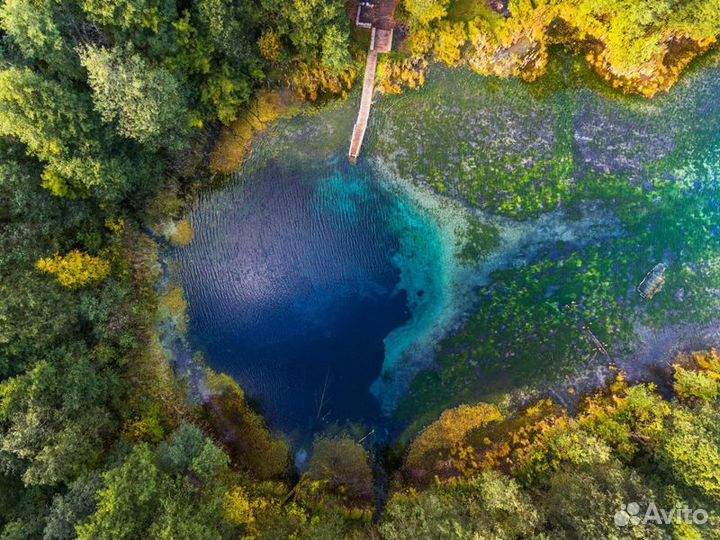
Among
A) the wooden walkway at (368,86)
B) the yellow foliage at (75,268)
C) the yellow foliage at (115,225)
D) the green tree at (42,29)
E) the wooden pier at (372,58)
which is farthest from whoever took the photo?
the wooden walkway at (368,86)

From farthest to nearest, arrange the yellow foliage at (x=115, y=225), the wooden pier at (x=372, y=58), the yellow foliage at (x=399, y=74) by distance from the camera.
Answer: the yellow foliage at (x=399, y=74) < the wooden pier at (x=372, y=58) < the yellow foliage at (x=115, y=225)

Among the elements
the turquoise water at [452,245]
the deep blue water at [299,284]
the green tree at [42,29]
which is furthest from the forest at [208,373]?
the deep blue water at [299,284]

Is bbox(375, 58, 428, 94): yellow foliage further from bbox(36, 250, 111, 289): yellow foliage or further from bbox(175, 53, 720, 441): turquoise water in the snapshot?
bbox(36, 250, 111, 289): yellow foliage

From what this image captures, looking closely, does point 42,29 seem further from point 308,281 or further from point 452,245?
point 452,245

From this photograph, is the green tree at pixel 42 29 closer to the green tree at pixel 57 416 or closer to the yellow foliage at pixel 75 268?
the yellow foliage at pixel 75 268

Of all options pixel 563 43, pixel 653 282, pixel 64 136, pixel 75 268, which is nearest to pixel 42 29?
pixel 64 136

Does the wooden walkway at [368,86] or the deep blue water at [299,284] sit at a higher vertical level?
the wooden walkway at [368,86]

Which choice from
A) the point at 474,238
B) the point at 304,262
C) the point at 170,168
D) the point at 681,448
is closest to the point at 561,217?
the point at 474,238
